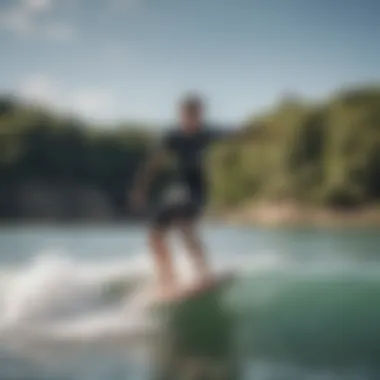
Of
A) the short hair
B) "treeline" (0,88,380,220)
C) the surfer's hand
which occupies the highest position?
the short hair

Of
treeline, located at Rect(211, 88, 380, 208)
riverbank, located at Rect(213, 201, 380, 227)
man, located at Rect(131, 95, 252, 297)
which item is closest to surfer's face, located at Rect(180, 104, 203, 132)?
man, located at Rect(131, 95, 252, 297)

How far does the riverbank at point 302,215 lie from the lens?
1699 millimetres

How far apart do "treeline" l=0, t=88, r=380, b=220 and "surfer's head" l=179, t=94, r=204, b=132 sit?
8 cm

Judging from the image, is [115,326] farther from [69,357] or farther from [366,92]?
[366,92]

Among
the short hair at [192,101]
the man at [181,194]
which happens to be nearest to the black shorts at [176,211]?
the man at [181,194]

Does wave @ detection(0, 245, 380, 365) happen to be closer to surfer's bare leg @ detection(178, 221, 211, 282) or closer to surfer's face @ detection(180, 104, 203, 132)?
surfer's bare leg @ detection(178, 221, 211, 282)

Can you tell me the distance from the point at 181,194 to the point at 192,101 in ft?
0.76

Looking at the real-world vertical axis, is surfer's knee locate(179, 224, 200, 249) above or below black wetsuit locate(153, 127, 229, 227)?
below

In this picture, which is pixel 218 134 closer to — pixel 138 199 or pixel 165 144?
Answer: pixel 165 144

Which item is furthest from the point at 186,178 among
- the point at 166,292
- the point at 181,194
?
the point at 166,292

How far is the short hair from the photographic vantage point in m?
1.69

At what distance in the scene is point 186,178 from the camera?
1.68 metres

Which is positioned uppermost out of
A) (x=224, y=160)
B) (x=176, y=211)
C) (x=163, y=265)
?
(x=224, y=160)

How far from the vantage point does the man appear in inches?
65.5
